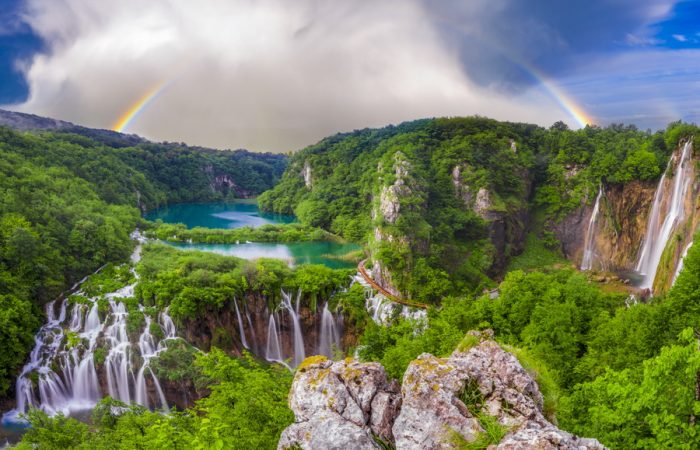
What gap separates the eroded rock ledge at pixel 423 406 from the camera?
5.71 m

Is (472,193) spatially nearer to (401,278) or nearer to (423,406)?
(401,278)

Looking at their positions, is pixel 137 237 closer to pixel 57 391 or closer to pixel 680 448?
pixel 57 391

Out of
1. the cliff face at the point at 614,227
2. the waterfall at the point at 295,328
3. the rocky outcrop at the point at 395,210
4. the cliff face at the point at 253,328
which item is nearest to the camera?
the cliff face at the point at 253,328

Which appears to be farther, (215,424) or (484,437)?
(215,424)

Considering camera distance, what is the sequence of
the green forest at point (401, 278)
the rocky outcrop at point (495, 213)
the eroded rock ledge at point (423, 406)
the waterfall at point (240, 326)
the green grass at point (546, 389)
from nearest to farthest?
1. the eroded rock ledge at point (423, 406)
2. the green grass at point (546, 389)
3. the green forest at point (401, 278)
4. the waterfall at point (240, 326)
5. the rocky outcrop at point (495, 213)

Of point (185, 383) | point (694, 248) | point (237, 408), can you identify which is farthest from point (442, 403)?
point (185, 383)

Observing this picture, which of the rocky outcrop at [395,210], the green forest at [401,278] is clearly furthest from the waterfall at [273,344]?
the rocky outcrop at [395,210]

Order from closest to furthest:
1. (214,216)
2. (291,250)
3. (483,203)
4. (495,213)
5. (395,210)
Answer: (395,210)
(495,213)
(483,203)
(291,250)
(214,216)

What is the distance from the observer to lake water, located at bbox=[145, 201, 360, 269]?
48.8 m

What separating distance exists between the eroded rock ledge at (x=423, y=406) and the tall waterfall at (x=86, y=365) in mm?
22747

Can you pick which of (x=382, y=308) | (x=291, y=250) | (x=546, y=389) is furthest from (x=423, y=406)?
(x=291, y=250)

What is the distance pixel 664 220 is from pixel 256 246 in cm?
4660

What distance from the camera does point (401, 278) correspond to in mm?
38531

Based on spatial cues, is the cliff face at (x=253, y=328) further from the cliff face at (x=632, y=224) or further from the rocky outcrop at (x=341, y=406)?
the cliff face at (x=632, y=224)
